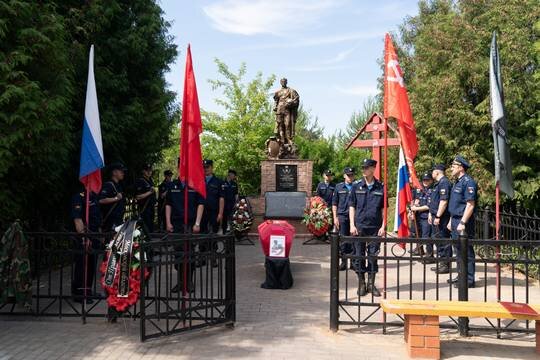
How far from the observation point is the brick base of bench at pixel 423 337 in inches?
188

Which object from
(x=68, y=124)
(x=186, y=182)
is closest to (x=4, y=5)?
(x=68, y=124)

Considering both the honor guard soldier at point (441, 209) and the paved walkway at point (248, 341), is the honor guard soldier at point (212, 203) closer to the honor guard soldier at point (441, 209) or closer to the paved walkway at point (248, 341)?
the paved walkway at point (248, 341)

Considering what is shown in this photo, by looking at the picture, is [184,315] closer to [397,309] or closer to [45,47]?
[397,309]

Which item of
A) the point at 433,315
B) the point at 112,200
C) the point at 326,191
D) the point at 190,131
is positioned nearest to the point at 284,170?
the point at 326,191

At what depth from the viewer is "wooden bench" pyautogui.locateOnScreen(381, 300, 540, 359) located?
4.71 meters

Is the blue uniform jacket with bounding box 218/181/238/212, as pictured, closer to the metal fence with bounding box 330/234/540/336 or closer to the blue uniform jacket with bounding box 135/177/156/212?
the blue uniform jacket with bounding box 135/177/156/212

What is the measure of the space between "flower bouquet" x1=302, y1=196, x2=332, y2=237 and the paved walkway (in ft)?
20.9

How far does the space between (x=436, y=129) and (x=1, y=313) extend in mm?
15814

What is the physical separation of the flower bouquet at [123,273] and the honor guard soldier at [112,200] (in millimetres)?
1831

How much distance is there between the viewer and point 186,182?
6.35 meters

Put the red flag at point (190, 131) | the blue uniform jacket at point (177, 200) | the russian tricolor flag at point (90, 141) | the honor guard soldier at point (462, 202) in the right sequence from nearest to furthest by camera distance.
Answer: the red flag at point (190, 131)
the russian tricolor flag at point (90, 141)
the honor guard soldier at point (462, 202)
the blue uniform jacket at point (177, 200)

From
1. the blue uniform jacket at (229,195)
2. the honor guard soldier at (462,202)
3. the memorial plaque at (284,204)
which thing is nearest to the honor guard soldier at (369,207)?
the honor guard soldier at (462,202)

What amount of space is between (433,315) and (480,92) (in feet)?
48.9

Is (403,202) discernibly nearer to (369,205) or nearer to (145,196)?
(369,205)
